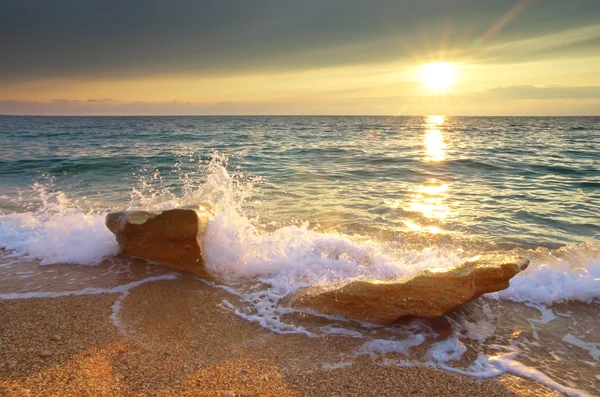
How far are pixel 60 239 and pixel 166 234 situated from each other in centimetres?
204

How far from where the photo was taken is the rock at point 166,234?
5262 millimetres

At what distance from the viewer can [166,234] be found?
17.5ft

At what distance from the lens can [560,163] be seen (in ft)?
52.2

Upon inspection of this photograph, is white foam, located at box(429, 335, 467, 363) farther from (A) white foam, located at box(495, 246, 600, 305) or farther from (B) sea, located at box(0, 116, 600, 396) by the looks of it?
(A) white foam, located at box(495, 246, 600, 305)

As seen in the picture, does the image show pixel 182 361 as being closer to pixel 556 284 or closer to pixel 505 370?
pixel 505 370

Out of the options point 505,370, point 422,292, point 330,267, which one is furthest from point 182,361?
point 505,370

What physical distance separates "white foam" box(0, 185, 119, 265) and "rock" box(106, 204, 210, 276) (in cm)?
50

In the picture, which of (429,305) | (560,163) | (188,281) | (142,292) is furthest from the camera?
(560,163)

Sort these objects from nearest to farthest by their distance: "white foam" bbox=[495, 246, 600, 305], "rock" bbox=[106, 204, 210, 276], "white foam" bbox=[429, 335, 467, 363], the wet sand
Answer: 1. the wet sand
2. "white foam" bbox=[429, 335, 467, 363]
3. "white foam" bbox=[495, 246, 600, 305]
4. "rock" bbox=[106, 204, 210, 276]

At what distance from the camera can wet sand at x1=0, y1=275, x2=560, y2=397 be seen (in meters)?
3.04

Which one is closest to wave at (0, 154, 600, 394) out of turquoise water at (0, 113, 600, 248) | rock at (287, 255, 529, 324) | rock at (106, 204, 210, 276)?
rock at (287, 255, 529, 324)

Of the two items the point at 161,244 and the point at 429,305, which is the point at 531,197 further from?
the point at 161,244

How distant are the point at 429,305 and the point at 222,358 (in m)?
1.95

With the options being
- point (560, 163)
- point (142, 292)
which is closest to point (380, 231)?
point (142, 292)
